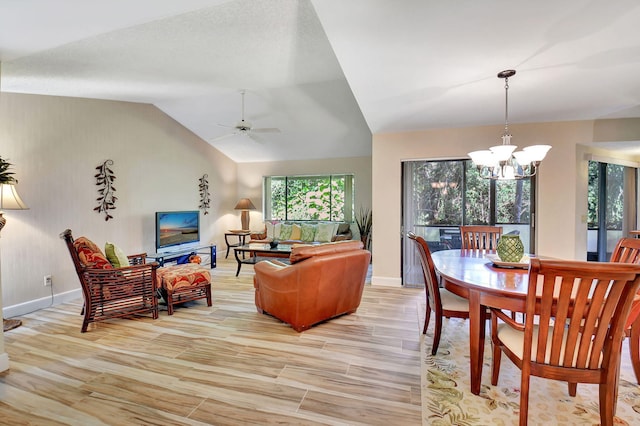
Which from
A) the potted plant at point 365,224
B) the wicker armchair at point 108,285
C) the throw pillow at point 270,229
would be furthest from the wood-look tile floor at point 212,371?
the throw pillow at point 270,229

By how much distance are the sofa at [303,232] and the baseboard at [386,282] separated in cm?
181

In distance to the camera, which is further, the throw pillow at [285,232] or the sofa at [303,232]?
the throw pillow at [285,232]

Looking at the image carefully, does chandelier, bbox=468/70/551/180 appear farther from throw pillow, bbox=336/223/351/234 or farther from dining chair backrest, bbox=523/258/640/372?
throw pillow, bbox=336/223/351/234

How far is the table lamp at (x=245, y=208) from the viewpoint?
24.6 feet

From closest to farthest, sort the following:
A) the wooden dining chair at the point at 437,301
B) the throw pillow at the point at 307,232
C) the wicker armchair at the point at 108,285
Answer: the wooden dining chair at the point at 437,301
the wicker armchair at the point at 108,285
the throw pillow at the point at 307,232

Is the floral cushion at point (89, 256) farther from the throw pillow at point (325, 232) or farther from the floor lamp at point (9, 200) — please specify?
the throw pillow at point (325, 232)

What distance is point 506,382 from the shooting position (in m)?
2.18

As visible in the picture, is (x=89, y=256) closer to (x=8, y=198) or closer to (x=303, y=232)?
(x=8, y=198)

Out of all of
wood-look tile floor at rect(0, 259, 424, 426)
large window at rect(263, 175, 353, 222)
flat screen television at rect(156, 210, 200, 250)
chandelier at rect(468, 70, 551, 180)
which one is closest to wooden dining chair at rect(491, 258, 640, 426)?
wood-look tile floor at rect(0, 259, 424, 426)

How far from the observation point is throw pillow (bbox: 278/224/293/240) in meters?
7.07

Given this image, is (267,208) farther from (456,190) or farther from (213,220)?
(456,190)

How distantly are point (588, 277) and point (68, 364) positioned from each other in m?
3.61

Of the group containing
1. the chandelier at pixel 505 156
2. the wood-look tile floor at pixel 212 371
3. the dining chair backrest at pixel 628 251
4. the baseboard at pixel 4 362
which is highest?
the chandelier at pixel 505 156

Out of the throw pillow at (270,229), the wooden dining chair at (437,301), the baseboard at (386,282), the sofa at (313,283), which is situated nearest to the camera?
the wooden dining chair at (437,301)
